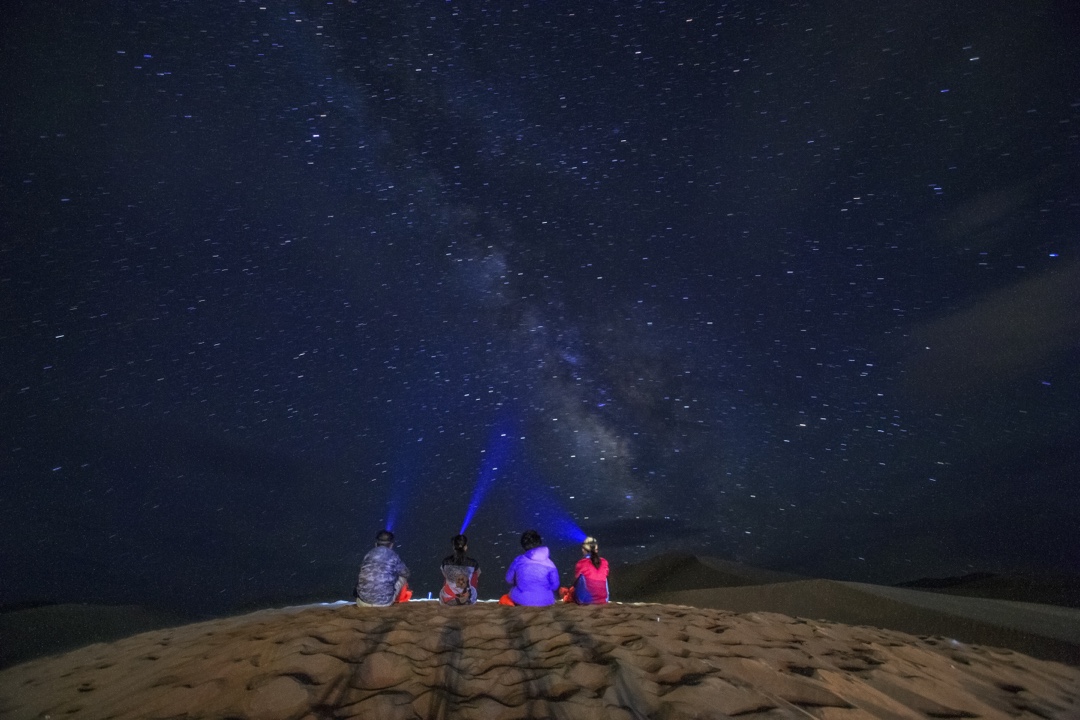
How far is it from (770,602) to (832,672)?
10.5 m

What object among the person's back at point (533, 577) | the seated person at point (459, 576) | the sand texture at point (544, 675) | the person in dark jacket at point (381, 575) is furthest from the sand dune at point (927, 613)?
the person in dark jacket at point (381, 575)

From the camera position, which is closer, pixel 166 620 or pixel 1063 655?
pixel 1063 655

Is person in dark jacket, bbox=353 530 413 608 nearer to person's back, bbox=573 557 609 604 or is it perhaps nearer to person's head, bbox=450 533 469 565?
person's head, bbox=450 533 469 565

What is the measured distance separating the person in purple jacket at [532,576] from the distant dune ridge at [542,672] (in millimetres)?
1728

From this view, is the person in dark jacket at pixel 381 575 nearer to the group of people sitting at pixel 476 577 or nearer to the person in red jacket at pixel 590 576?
Answer: the group of people sitting at pixel 476 577

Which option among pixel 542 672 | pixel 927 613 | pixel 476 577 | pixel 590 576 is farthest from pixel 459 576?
pixel 927 613

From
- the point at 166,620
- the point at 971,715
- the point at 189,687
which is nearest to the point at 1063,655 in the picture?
the point at 971,715

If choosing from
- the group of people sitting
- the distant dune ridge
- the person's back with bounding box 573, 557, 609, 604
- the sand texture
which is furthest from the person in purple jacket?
the sand texture

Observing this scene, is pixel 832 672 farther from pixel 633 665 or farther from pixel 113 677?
pixel 113 677

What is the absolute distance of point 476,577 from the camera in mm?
8742

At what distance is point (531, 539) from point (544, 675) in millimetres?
4795

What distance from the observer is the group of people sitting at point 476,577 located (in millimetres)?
8016

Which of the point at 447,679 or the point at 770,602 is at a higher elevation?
the point at 447,679

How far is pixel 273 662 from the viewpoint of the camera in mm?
3822
